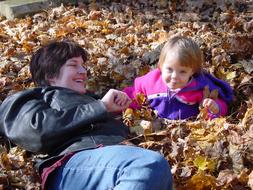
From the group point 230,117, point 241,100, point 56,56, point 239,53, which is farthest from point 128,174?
point 239,53

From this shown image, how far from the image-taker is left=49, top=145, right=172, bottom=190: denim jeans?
2605 millimetres

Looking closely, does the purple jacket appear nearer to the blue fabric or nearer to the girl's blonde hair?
the blue fabric

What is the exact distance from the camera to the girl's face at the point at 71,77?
3420 millimetres

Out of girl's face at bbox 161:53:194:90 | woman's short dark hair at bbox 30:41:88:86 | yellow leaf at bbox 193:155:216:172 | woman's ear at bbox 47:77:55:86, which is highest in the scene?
woman's short dark hair at bbox 30:41:88:86

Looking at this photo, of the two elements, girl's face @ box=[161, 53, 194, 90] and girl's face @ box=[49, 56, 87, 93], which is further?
girl's face @ box=[161, 53, 194, 90]

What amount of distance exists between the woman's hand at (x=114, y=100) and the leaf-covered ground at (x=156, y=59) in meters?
0.33

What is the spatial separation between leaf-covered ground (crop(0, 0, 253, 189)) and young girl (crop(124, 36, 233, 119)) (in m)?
0.12

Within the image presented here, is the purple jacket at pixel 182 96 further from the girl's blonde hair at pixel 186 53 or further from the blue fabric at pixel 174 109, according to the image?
the girl's blonde hair at pixel 186 53

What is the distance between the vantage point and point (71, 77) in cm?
343

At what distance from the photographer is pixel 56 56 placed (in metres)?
3.51

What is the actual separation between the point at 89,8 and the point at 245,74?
3.13 m

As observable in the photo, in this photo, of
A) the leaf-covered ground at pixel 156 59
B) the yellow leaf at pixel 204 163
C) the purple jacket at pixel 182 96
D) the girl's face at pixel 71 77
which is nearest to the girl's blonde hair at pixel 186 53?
the purple jacket at pixel 182 96

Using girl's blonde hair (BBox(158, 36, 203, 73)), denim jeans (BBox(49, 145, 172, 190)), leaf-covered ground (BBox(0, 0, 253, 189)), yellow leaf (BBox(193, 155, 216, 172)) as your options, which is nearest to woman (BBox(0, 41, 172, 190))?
denim jeans (BBox(49, 145, 172, 190))

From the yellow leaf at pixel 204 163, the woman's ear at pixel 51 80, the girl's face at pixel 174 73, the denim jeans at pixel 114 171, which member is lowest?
the yellow leaf at pixel 204 163
